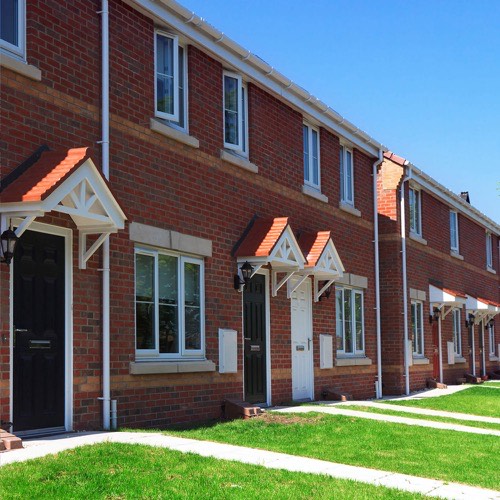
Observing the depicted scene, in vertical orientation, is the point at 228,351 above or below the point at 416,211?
below

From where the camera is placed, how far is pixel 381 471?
363 inches

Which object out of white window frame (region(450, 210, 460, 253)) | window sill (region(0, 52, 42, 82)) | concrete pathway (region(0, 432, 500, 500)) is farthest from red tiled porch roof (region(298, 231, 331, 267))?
white window frame (region(450, 210, 460, 253))

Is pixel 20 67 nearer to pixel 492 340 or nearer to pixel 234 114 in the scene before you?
pixel 234 114

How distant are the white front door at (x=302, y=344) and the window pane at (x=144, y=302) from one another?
4782mm

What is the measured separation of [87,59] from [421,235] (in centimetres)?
1527

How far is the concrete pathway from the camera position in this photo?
8.30 m

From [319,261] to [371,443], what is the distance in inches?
222

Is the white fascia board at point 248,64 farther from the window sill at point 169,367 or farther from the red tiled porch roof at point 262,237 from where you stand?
the window sill at point 169,367

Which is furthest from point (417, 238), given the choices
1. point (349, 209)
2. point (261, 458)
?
point (261, 458)

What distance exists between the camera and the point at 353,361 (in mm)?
19250

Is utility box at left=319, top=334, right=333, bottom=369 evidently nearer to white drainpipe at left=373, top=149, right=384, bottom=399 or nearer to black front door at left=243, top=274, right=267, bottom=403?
black front door at left=243, top=274, right=267, bottom=403

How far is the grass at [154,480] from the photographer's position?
7148mm

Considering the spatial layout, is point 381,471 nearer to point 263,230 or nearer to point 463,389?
point 263,230

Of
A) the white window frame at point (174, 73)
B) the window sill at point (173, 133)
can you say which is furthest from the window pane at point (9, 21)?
the white window frame at point (174, 73)
